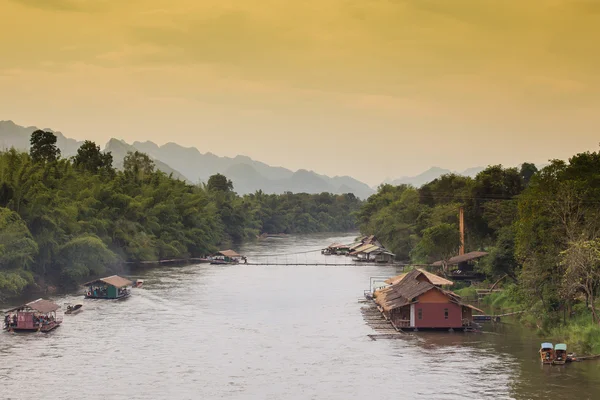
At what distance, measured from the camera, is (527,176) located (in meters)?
106

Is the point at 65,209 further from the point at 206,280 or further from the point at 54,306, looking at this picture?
the point at 54,306

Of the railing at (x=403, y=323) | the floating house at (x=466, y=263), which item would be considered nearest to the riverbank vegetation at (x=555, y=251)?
the floating house at (x=466, y=263)

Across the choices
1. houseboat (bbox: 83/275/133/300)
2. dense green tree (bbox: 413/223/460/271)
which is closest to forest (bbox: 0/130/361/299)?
houseboat (bbox: 83/275/133/300)

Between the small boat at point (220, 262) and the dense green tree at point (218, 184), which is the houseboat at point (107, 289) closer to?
the small boat at point (220, 262)

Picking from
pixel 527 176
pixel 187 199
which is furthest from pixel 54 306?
pixel 527 176

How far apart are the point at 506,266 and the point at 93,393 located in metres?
30.9

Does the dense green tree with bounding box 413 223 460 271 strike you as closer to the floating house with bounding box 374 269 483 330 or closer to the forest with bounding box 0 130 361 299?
the floating house with bounding box 374 269 483 330

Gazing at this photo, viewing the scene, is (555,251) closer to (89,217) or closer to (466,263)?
(466,263)

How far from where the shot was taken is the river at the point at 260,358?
101 ft

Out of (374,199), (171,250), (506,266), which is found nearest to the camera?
(506,266)

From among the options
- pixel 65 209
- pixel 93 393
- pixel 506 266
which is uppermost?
pixel 65 209

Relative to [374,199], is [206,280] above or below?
below

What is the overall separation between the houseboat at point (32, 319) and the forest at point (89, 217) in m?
9.94

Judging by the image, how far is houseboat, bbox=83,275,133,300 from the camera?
182 ft
